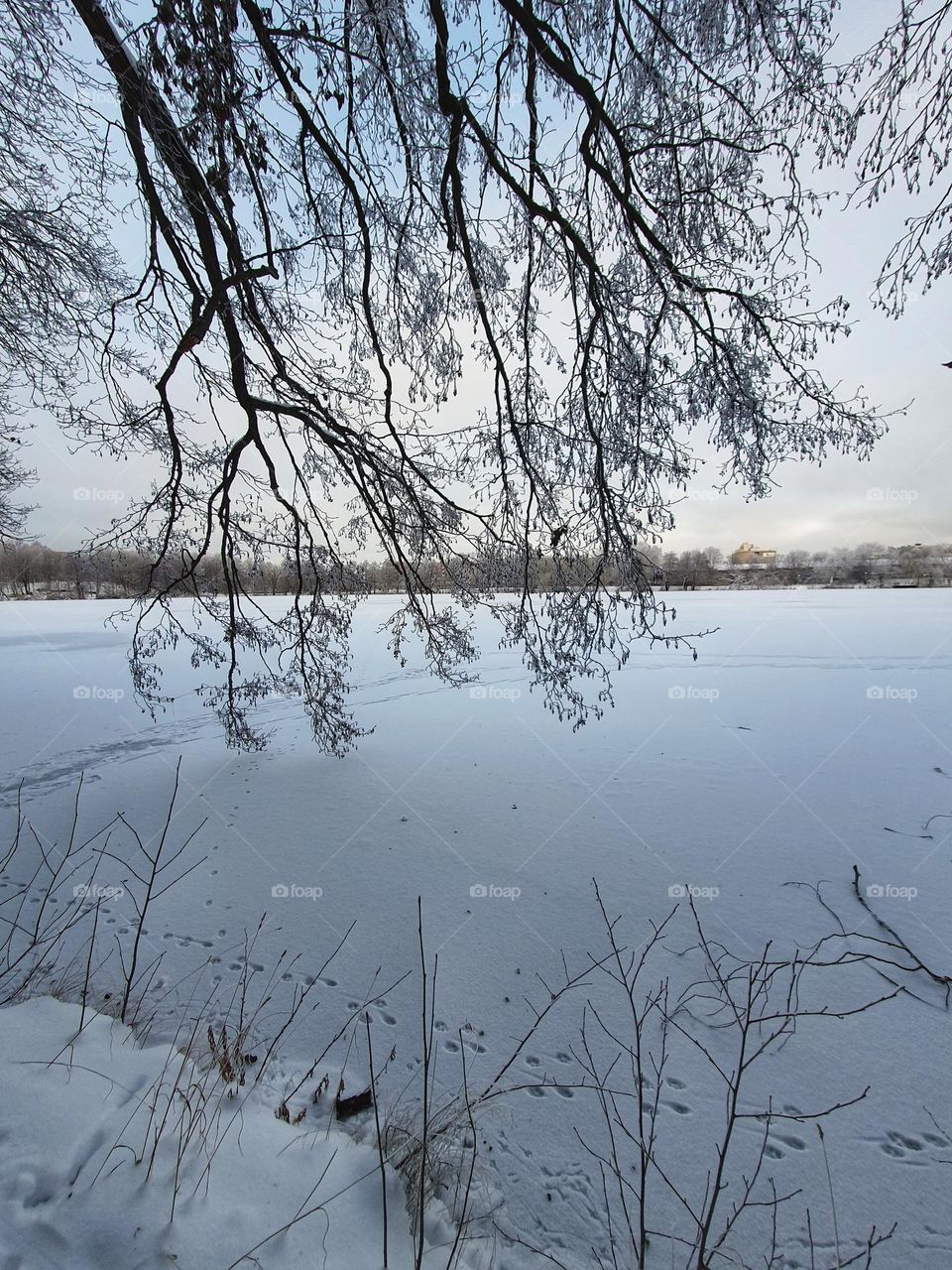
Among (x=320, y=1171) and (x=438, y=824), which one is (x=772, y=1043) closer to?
(x=320, y=1171)

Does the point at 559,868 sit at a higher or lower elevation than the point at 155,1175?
lower

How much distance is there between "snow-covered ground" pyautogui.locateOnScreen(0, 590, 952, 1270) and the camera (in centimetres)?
200

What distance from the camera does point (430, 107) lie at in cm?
304

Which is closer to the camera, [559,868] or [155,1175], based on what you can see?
[155,1175]

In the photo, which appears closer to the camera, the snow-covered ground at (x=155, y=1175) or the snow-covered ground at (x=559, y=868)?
the snow-covered ground at (x=155, y=1175)

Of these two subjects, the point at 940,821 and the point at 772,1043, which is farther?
the point at 940,821

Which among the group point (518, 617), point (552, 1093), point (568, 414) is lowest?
point (552, 1093)

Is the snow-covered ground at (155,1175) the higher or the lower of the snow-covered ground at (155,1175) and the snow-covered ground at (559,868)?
the higher

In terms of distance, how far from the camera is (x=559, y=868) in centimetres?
382

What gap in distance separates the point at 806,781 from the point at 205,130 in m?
6.61

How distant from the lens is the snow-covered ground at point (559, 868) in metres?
2.00

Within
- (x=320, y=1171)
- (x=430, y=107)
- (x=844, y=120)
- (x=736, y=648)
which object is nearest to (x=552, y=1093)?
(x=320, y=1171)

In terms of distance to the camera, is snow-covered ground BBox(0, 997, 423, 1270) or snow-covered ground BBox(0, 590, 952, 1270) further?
snow-covered ground BBox(0, 590, 952, 1270)

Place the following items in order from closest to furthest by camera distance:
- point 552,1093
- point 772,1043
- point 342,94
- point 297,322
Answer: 1. point 552,1093
2. point 772,1043
3. point 342,94
4. point 297,322
